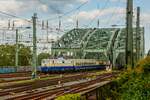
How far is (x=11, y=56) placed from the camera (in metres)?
123

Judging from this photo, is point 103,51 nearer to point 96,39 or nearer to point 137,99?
point 96,39

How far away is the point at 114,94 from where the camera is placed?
23938 mm

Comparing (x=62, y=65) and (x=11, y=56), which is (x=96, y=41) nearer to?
(x=11, y=56)

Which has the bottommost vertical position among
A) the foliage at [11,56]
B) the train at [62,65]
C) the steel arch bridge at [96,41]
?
the train at [62,65]

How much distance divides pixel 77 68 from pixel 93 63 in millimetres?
13144

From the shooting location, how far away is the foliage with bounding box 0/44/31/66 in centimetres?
11788

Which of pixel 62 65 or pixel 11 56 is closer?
pixel 62 65

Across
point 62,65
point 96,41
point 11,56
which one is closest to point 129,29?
point 62,65

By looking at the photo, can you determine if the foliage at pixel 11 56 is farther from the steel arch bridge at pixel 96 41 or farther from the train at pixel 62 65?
the train at pixel 62 65

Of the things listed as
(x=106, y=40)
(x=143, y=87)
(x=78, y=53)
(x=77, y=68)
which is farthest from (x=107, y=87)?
(x=106, y=40)

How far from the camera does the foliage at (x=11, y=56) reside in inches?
4641

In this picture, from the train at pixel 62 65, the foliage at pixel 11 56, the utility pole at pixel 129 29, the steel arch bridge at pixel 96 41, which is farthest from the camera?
the steel arch bridge at pixel 96 41

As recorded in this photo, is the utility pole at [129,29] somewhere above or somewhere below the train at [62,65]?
above

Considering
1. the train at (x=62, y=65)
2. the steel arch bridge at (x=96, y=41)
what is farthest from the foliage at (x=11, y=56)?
the train at (x=62, y=65)
